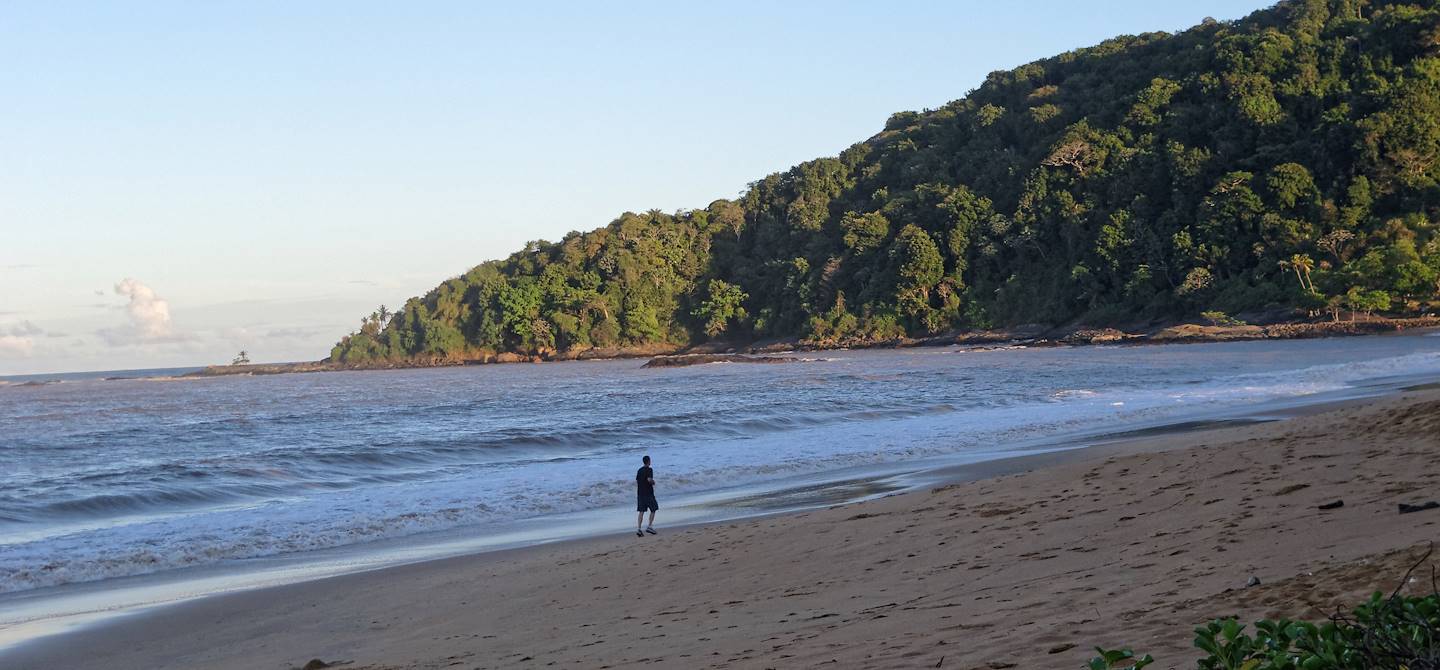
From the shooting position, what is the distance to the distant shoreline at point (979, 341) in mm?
60856

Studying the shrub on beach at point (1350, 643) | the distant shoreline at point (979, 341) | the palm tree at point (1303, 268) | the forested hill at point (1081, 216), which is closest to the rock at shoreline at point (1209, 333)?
the distant shoreline at point (979, 341)

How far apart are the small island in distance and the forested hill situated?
0.63ft

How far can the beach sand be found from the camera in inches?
191

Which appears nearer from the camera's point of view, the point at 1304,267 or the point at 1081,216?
the point at 1304,267

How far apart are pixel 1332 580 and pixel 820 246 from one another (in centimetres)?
10187

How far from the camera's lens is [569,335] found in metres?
117

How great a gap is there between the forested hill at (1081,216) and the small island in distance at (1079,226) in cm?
19

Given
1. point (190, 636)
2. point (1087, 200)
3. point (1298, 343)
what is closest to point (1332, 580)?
point (190, 636)

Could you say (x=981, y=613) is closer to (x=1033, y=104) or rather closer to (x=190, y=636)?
(x=190, y=636)

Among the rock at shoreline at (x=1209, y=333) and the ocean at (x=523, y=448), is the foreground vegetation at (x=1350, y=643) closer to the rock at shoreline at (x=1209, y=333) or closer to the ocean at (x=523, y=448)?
the ocean at (x=523, y=448)

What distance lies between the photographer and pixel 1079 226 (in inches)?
3310

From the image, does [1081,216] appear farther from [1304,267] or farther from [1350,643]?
[1350,643]

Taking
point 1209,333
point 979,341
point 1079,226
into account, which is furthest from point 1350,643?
point 1079,226

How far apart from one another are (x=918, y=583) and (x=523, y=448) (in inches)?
742
